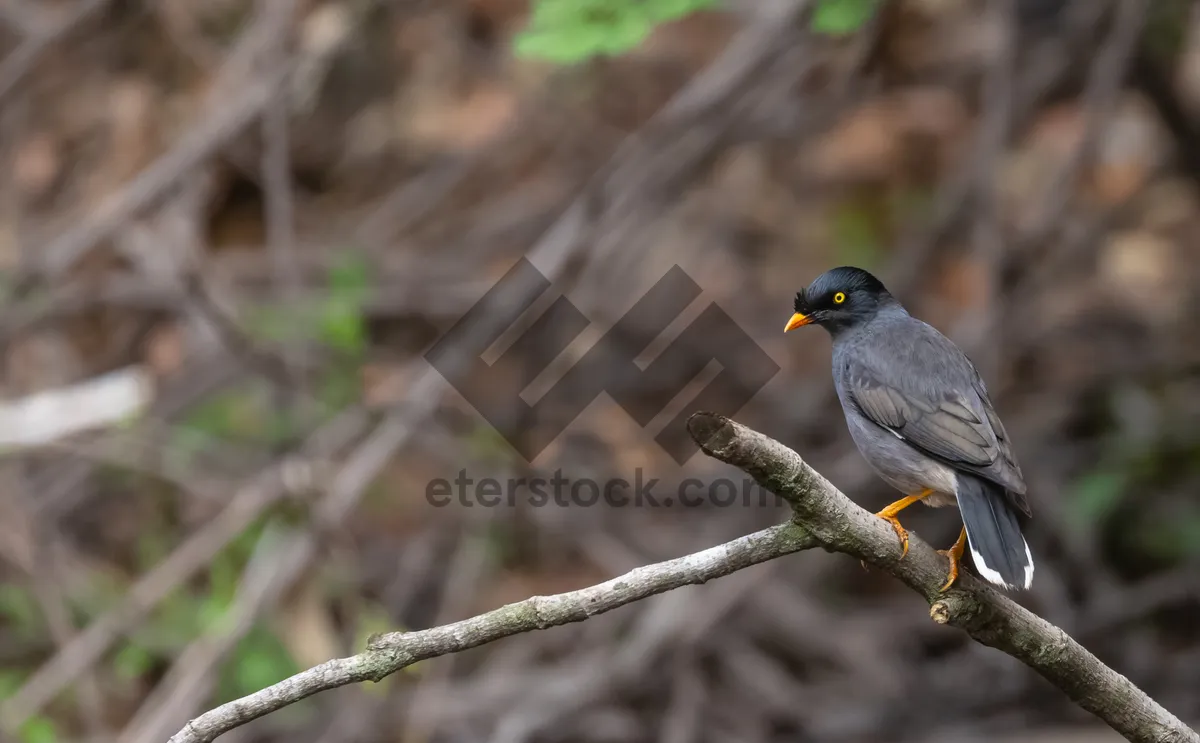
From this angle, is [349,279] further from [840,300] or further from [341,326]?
[840,300]

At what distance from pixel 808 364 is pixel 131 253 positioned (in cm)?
472

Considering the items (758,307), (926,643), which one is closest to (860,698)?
(926,643)

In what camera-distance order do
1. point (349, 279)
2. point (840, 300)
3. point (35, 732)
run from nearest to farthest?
1. point (840, 300)
2. point (35, 732)
3. point (349, 279)

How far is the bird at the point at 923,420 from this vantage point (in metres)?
3.26

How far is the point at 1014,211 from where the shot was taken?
328 inches

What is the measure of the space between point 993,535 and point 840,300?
1133mm

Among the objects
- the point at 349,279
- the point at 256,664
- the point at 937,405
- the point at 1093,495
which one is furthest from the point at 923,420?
the point at 349,279

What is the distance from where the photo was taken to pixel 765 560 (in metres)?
2.56

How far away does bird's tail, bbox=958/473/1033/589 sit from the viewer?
10.1 ft

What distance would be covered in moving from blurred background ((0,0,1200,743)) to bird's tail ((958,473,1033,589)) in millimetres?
2040

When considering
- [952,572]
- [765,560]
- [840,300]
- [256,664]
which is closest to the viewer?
[765,560]

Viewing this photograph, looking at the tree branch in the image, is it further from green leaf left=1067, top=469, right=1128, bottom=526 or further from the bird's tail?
green leaf left=1067, top=469, right=1128, bottom=526

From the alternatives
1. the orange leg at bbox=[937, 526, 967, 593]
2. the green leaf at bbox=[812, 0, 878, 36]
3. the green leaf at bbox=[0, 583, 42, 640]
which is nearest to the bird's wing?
the orange leg at bbox=[937, 526, 967, 593]

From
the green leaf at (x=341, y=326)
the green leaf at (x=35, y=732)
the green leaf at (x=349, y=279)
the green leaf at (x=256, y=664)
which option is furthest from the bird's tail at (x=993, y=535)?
the green leaf at (x=349, y=279)
